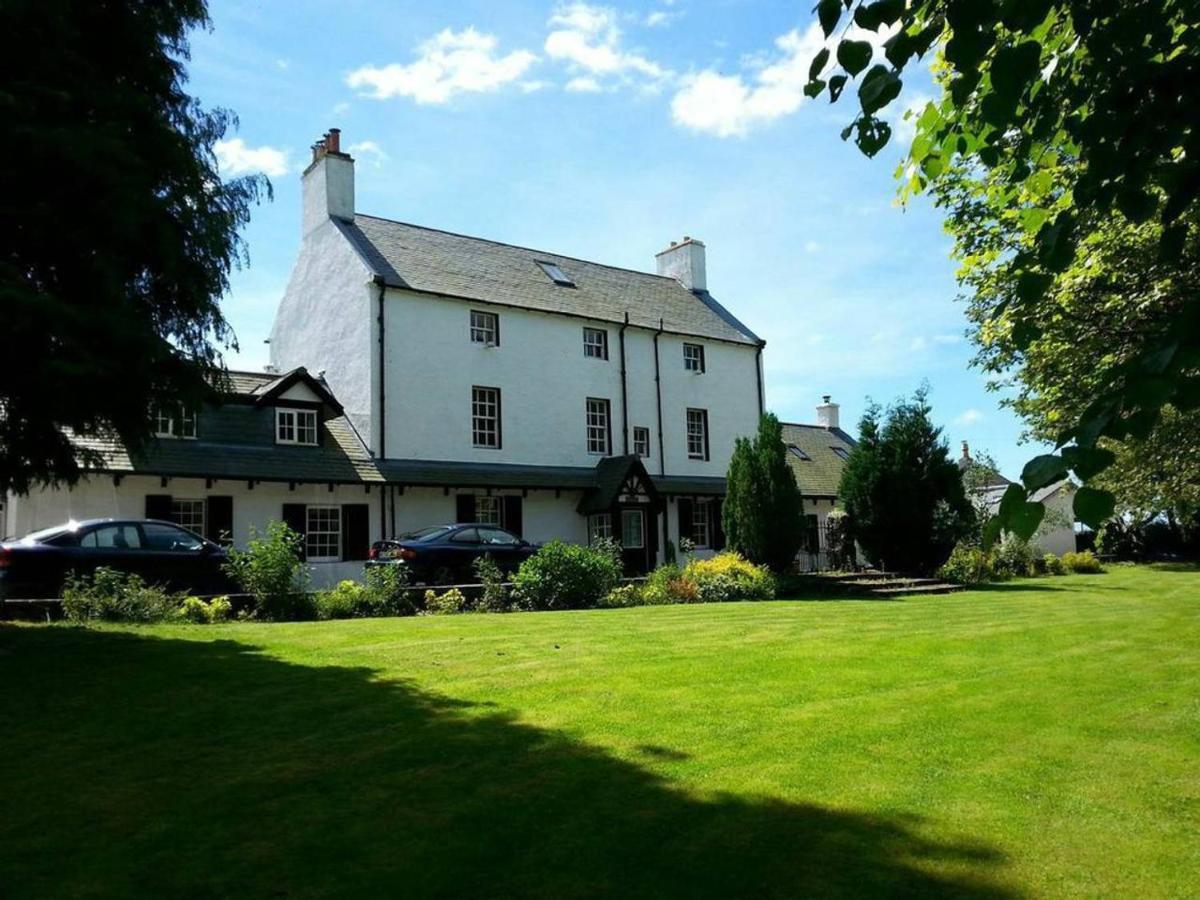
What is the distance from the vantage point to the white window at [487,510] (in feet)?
87.3

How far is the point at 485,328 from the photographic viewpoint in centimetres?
2795

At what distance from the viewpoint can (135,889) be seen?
150 inches

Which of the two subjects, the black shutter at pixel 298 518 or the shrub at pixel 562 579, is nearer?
the shrub at pixel 562 579

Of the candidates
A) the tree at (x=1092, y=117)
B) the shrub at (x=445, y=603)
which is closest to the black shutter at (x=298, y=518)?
the shrub at (x=445, y=603)

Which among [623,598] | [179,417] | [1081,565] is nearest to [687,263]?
[1081,565]

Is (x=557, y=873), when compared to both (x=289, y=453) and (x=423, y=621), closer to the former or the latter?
(x=423, y=621)

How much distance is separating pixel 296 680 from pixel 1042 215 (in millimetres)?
7008

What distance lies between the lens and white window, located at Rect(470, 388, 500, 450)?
89.6 feet

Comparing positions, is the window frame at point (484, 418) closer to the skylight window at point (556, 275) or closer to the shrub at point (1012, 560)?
the skylight window at point (556, 275)

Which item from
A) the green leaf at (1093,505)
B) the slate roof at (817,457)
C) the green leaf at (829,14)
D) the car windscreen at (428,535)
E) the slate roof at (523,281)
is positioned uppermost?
the slate roof at (523,281)

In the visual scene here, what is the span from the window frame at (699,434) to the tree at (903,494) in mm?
7522

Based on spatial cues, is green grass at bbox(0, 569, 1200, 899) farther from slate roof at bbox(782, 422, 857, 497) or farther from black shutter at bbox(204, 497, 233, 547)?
slate roof at bbox(782, 422, 857, 497)

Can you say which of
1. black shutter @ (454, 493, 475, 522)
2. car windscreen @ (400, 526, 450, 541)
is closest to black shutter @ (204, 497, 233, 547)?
car windscreen @ (400, 526, 450, 541)

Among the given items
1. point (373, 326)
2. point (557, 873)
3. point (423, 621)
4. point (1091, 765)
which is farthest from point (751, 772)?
point (373, 326)
